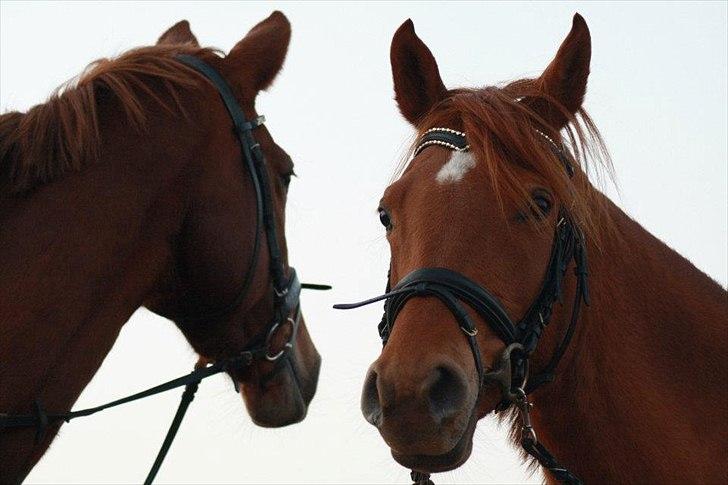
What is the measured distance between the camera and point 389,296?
4.36 m

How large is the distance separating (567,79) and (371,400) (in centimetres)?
186

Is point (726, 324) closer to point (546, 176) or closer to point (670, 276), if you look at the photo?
point (670, 276)

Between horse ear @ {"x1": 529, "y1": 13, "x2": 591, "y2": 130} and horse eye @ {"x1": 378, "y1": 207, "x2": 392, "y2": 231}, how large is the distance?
86 cm

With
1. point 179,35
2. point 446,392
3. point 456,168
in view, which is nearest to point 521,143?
point 456,168

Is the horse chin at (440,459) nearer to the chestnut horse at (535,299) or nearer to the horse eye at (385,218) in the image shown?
the chestnut horse at (535,299)

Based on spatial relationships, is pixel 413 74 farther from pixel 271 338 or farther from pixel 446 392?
pixel 446 392

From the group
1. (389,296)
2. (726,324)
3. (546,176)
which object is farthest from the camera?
(726,324)

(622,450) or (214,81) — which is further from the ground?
(214,81)

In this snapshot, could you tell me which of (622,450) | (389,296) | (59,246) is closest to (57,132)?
→ (59,246)

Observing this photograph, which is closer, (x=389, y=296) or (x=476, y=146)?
(x=389, y=296)

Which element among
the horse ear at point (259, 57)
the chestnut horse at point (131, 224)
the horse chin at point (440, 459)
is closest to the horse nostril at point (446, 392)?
the horse chin at point (440, 459)

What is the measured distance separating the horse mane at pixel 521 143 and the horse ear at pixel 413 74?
0.11 meters

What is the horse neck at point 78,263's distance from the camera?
168 inches

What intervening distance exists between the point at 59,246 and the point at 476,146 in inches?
69.1
